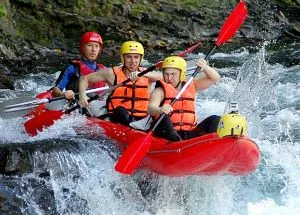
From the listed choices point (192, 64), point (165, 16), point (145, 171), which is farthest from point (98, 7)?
point (145, 171)

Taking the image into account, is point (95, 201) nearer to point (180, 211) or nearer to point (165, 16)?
point (180, 211)

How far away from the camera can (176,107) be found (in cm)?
553

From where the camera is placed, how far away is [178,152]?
4941 mm

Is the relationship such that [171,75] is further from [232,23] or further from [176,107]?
[232,23]

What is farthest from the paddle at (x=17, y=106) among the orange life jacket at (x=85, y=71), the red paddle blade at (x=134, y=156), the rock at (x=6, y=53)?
the rock at (x=6, y=53)

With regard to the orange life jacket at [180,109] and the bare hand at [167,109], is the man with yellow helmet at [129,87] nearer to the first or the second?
the orange life jacket at [180,109]

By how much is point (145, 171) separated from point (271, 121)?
315 cm

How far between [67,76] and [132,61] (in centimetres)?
124

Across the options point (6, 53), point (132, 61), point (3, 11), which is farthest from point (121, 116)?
point (3, 11)

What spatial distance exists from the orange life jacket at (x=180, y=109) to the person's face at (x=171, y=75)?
5 cm

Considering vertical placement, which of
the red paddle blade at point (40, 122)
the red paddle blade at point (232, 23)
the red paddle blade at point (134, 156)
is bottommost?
the red paddle blade at point (40, 122)

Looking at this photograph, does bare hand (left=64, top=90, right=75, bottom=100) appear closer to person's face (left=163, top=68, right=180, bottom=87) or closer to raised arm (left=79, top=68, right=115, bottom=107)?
raised arm (left=79, top=68, right=115, bottom=107)

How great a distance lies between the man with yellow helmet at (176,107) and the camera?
210 inches

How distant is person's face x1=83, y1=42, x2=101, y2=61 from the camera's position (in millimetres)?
7012
